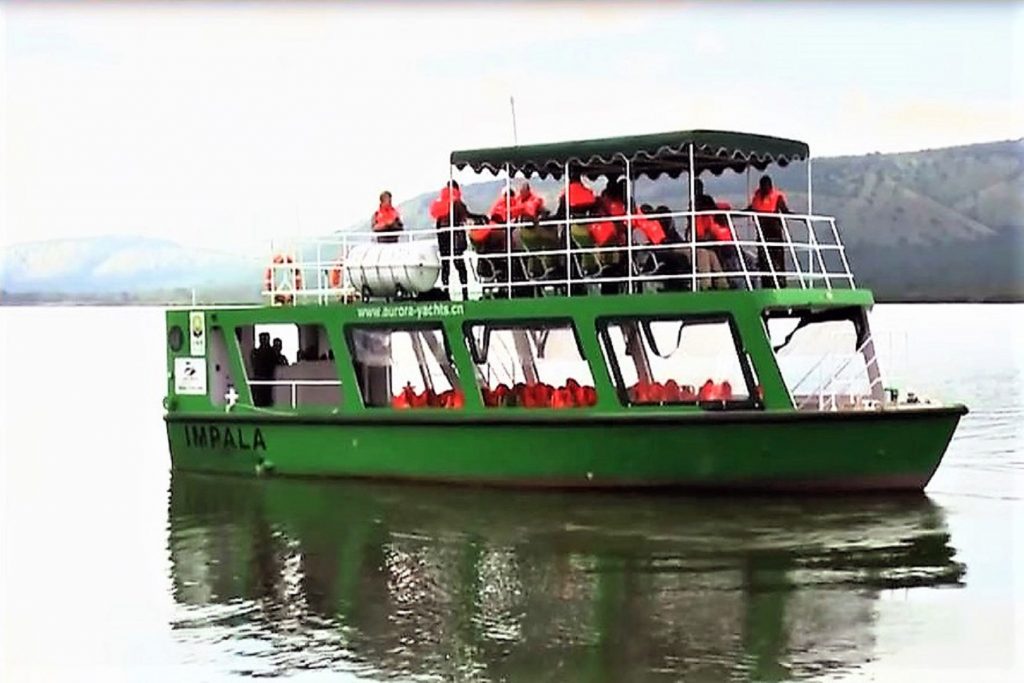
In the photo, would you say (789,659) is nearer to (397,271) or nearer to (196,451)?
(397,271)

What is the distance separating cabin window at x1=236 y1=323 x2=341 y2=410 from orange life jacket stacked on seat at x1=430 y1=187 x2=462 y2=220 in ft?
6.57

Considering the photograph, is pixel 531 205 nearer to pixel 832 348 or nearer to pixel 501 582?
pixel 832 348

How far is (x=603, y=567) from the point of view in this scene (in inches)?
535

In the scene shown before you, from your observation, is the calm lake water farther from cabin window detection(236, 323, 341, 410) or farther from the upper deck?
the upper deck

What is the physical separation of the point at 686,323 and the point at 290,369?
17.2 feet

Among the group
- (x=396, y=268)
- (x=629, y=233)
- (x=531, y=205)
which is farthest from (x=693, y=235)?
(x=396, y=268)

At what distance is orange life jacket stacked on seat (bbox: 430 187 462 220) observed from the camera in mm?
18328

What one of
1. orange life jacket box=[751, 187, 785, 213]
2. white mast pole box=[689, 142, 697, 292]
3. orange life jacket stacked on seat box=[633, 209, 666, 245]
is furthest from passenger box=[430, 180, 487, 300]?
orange life jacket box=[751, 187, 785, 213]

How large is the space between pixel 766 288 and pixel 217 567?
6.57m

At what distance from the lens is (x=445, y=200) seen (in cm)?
1844

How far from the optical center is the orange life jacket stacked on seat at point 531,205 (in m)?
17.8

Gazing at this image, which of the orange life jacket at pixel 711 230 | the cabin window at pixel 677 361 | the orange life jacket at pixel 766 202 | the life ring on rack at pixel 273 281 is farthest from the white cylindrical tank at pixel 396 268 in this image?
the orange life jacket at pixel 766 202

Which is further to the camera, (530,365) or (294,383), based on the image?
(294,383)

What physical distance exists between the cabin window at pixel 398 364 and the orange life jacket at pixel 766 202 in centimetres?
377
